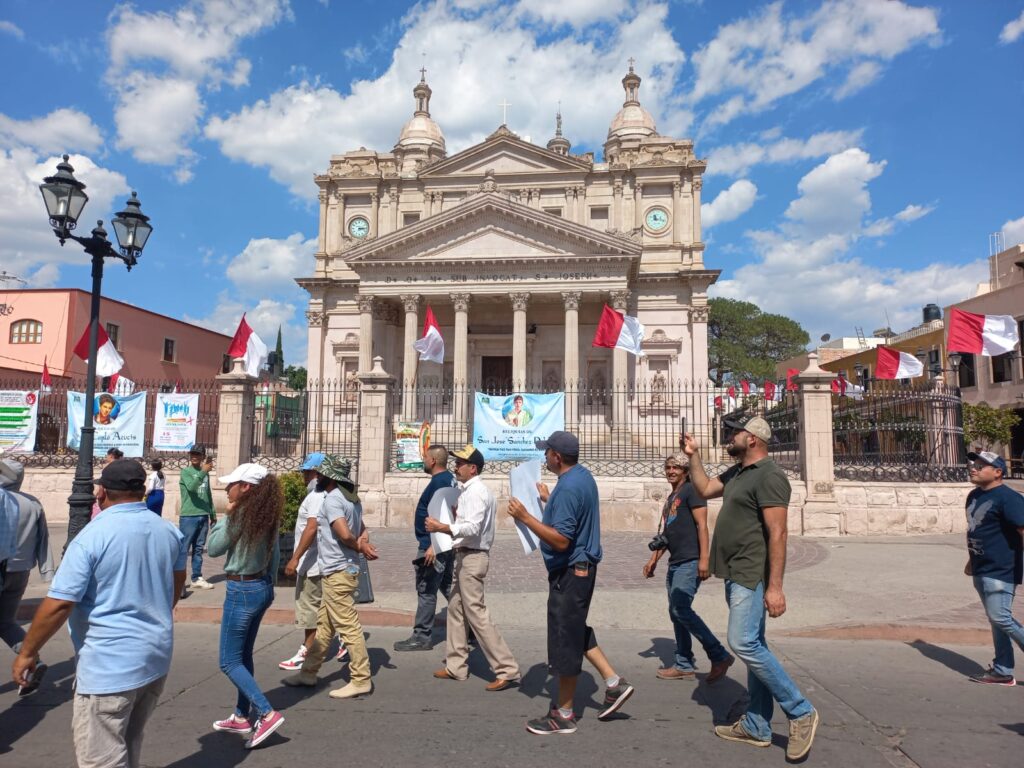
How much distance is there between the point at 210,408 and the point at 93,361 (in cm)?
730

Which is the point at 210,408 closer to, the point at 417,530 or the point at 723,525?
the point at 417,530

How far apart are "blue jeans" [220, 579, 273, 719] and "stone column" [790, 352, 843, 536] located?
11.5 meters

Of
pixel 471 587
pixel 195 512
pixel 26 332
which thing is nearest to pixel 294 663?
pixel 471 587

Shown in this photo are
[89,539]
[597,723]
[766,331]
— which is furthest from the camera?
[766,331]

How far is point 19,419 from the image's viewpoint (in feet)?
51.8

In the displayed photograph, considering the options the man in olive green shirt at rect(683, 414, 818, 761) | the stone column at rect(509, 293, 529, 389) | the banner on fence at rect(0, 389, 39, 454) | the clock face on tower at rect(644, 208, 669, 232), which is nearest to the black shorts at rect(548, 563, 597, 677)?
the man in olive green shirt at rect(683, 414, 818, 761)

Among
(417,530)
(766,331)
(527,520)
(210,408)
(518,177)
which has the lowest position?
(417,530)

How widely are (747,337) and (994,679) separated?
54.0 metres

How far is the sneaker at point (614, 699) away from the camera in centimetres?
440

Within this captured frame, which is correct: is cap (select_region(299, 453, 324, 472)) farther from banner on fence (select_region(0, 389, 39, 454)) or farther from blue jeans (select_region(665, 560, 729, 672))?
banner on fence (select_region(0, 389, 39, 454))

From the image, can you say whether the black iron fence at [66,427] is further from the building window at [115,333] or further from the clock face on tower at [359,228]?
the clock face on tower at [359,228]

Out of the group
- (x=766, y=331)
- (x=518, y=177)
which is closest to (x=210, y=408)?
(x=518, y=177)

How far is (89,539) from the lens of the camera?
293 centimetres

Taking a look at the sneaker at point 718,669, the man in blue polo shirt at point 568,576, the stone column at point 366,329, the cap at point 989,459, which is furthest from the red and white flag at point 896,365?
the stone column at point 366,329
